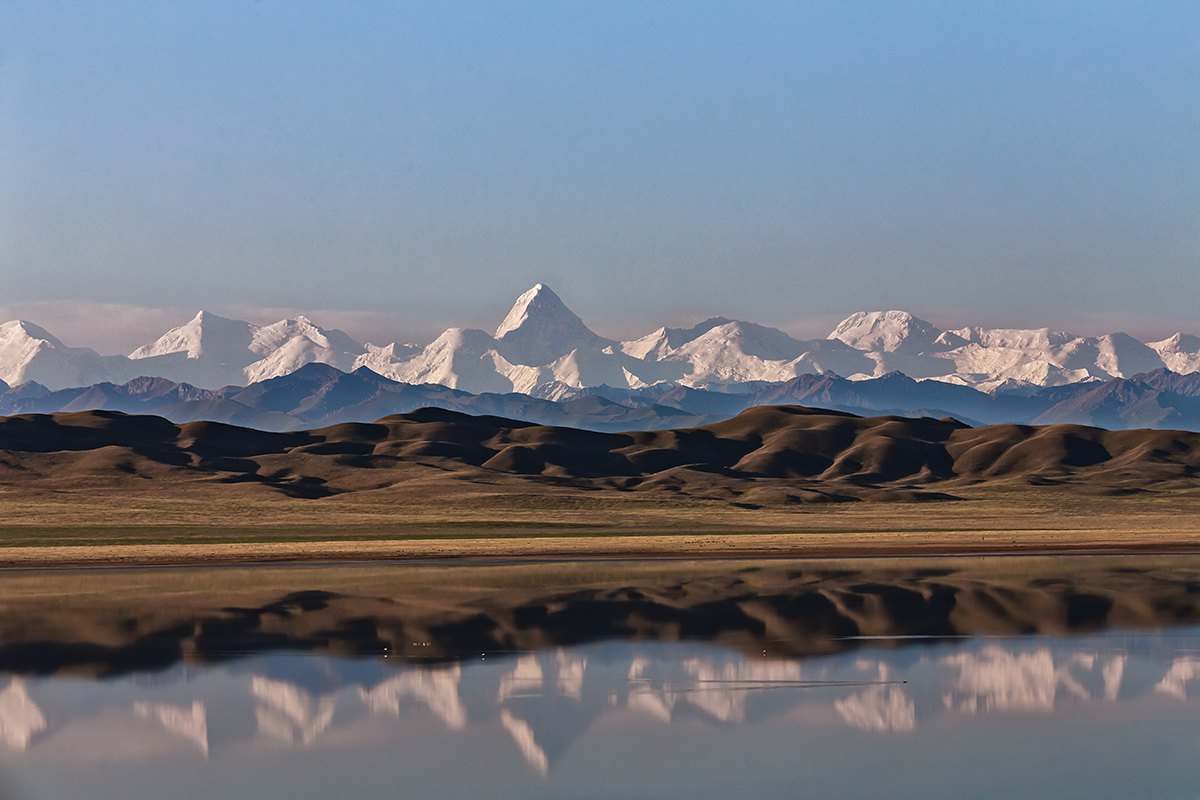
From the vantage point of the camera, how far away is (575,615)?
2034 inches

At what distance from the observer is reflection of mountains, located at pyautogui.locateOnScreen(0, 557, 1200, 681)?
4284cm

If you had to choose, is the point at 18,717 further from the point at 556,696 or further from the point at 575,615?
the point at 575,615

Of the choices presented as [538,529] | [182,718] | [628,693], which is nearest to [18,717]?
[182,718]

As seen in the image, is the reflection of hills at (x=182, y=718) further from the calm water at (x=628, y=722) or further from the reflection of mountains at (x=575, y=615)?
the reflection of mountains at (x=575, y=615)

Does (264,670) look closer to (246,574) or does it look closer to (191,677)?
(191,677)

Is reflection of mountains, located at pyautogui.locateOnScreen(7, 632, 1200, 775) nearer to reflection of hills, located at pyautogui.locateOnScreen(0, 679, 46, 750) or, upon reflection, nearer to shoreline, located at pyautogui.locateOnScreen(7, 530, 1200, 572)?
reflection of hills, located at pyautogui.locateOnScreen(0, 679, 46, 750)

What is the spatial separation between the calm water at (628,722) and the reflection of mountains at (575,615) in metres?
1.22

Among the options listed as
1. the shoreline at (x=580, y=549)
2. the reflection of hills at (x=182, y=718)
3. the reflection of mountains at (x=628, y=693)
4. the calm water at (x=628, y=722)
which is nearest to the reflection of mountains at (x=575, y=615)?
the calm water at (x=628, y=722)

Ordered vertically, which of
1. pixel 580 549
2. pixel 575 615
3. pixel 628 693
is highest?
pixel 628 693

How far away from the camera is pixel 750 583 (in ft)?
216

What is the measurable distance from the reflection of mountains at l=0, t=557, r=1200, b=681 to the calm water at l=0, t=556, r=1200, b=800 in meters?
1.22

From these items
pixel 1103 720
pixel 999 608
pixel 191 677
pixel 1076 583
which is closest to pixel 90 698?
pixel 191 677

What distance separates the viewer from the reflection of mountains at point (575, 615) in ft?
141

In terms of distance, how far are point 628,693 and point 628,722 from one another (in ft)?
11.5
